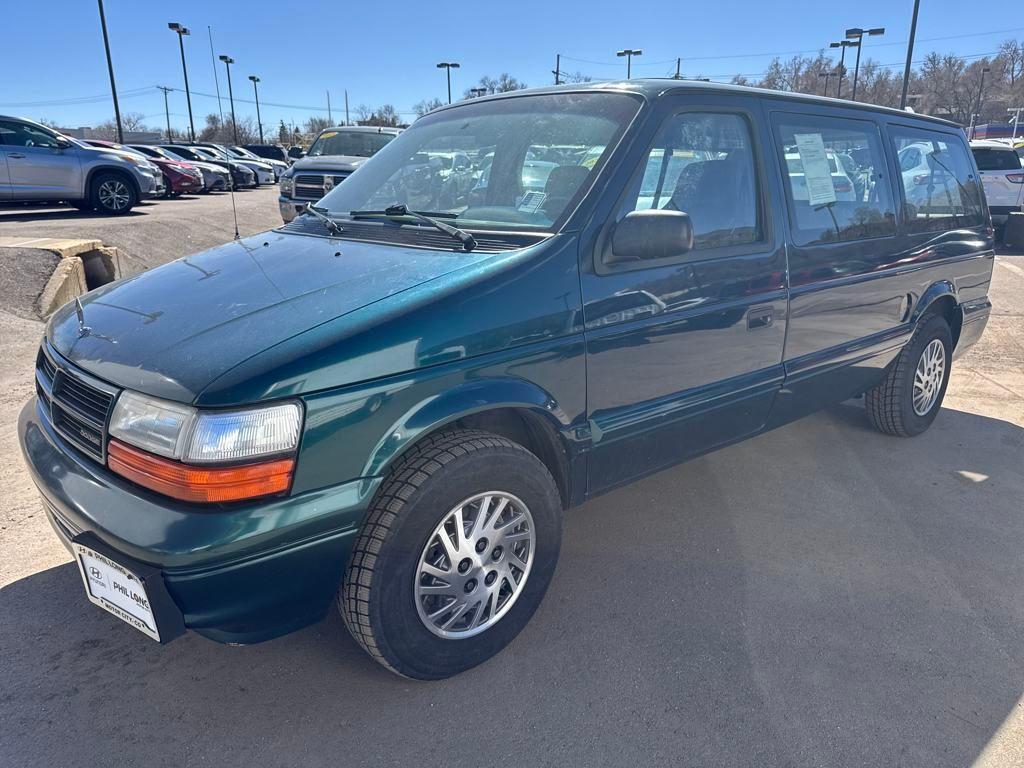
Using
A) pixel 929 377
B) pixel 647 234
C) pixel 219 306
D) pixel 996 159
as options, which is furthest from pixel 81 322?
pixel 996 159

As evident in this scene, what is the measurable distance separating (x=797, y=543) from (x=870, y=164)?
2062 mm

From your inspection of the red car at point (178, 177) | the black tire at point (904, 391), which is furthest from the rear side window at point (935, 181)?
the red car at point (178, 177)

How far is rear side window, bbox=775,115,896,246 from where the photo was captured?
11.2ft

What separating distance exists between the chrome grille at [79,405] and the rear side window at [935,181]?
4.02 m

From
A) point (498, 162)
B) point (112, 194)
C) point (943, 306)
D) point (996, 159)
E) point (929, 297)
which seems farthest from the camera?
point (996, 159)

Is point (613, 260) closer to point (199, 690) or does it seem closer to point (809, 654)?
point (809, 654)

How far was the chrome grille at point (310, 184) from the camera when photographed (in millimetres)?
11094

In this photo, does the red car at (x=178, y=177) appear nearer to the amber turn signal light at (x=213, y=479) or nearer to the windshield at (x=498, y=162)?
the windshield at (x=498, y=162)

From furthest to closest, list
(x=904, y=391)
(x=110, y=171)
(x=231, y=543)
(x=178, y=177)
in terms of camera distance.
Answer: (x=178, y=177) → (x=110, y=171) → (x=904, y=391) → (x=231, y=543)

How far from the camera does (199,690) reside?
242cm

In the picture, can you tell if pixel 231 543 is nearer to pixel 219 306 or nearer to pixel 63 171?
pixel 219 306

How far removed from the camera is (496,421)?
261 centimetres

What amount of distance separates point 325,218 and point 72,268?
17.8ft

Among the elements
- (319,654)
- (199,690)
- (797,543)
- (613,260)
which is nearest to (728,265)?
(613,260)
